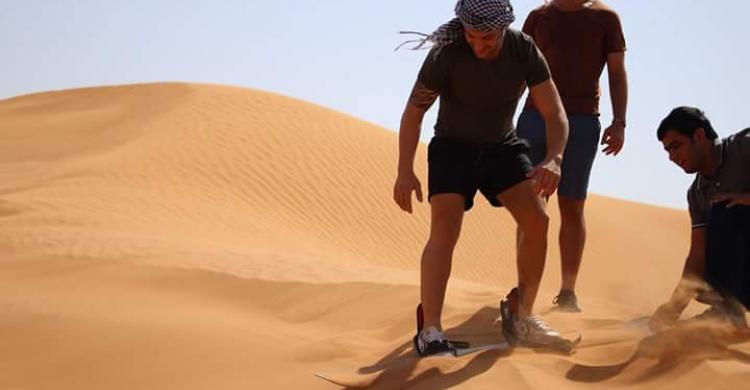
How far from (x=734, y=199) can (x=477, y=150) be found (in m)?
1.17

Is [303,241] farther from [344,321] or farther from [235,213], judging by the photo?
[344,321]

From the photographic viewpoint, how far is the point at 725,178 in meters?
5.07

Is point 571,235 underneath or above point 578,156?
underneath

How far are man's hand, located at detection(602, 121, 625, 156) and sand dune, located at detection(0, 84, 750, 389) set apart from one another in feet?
2.84

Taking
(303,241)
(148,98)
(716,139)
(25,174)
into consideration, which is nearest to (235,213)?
(303,241)

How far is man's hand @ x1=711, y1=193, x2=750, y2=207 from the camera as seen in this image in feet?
16.0

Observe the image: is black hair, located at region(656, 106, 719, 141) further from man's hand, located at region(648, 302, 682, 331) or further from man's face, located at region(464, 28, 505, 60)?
man's face, located at region(464, 28, 505, 60)

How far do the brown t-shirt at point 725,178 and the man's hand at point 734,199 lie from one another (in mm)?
82

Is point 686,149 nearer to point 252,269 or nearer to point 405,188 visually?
point 405,188

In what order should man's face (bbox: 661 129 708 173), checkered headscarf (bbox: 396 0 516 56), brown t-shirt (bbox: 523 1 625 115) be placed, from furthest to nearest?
brown t-shirt (bbox: 523 1 625 115), man's face (bbox: 661 129 708 173), checkered headscarf (bbox: 396 0 516 56)

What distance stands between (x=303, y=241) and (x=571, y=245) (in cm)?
1003

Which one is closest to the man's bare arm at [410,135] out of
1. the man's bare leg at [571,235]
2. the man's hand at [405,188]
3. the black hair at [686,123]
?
the man's hand at [405,188]

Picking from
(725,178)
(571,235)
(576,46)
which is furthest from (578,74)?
(725,178)

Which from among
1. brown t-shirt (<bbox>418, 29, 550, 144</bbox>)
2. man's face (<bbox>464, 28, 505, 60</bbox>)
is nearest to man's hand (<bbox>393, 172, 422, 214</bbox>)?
brown t-shirt (<bbox>418, 29, 550, 144</bbox>)
